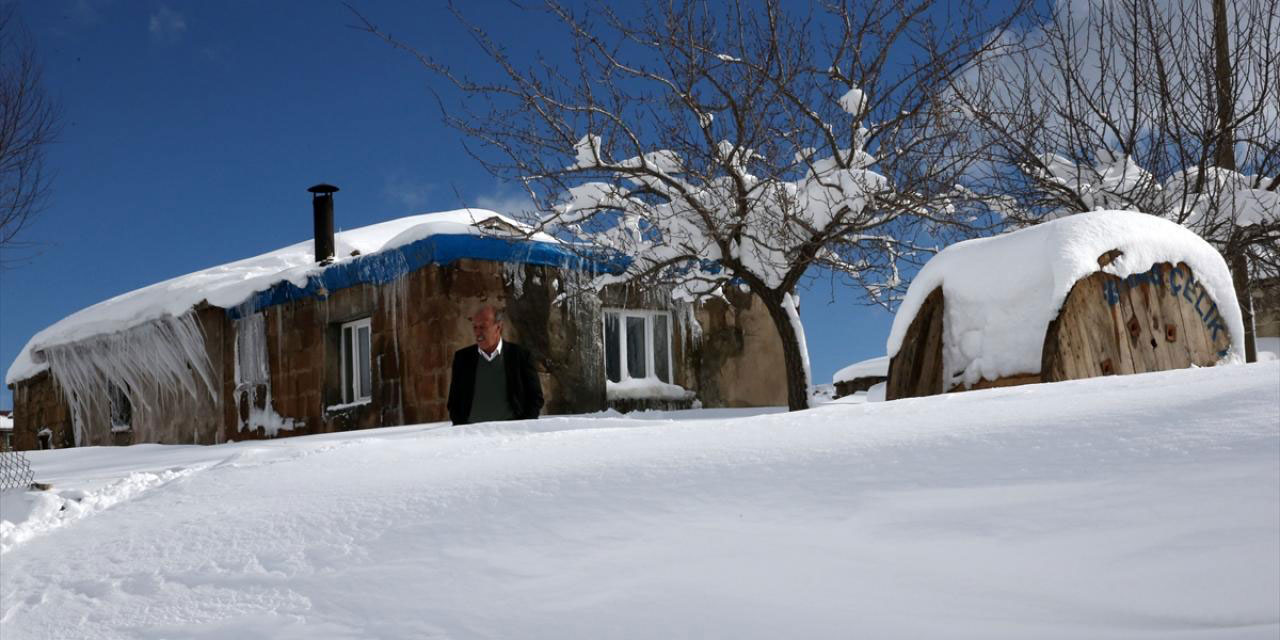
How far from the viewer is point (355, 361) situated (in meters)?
12.6

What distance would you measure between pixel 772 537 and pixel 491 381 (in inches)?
178

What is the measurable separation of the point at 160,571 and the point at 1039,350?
3.36 metres

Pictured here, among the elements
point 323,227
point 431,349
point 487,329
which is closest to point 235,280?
point 323,227

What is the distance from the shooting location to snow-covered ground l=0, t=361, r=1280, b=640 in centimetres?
148

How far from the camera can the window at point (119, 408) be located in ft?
52.8

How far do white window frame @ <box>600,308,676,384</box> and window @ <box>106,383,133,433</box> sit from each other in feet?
26.5

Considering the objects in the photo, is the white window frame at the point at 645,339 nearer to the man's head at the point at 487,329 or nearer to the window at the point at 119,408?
the man's head at the point at 487,329

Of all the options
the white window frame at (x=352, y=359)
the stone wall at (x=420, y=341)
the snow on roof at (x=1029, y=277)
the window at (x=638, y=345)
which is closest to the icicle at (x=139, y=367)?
the stone wall at (x=420, y=341)

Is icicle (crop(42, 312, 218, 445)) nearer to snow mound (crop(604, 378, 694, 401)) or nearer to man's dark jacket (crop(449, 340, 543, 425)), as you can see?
snow mound (crop(604, 378, 694, 401))

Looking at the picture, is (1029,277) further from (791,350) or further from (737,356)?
(737,356)

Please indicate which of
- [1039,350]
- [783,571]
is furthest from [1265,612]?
[1039,350]

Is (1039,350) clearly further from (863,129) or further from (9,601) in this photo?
(863,129)

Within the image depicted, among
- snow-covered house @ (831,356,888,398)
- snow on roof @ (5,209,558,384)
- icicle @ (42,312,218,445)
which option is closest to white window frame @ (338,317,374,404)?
snow on roof @ (5,209,558,384)

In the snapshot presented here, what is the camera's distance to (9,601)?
2268 mm
